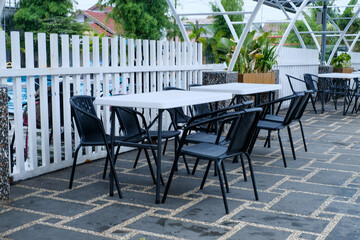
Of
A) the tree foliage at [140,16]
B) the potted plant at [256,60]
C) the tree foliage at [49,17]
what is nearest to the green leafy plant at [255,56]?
the potted plant at [256,60]

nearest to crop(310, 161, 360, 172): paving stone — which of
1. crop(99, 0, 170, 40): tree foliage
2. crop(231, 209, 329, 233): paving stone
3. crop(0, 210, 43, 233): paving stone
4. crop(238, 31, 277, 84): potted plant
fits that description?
crop(231, 209, 329, 233): paving stone

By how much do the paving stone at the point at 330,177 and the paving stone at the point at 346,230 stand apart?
1.16 meters

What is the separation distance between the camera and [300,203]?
4.25 metres

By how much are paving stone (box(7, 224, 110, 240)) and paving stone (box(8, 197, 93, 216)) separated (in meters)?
0.36

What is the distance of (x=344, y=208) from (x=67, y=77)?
3.08 metres

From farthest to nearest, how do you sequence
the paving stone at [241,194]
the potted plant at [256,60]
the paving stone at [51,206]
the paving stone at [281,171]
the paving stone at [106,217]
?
1. the potted plant at [256,60]
2. the paving stone at [281,171]
3. the paving stone at [241,194]
4. the paving stone at [51,206]
5. the paving stone at [106,217]

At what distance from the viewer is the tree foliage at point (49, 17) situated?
4094 cm

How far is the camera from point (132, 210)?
159 inches

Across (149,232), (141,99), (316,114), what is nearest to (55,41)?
(141,99)

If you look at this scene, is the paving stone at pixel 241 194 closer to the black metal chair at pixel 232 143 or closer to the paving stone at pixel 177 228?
the black metal chair at pixel 232 143

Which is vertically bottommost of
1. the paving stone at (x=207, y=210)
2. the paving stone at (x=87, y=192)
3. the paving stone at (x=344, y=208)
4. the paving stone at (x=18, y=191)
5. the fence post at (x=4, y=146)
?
the paving stone at (x=344, y=208)

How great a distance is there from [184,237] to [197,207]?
2.31 ft

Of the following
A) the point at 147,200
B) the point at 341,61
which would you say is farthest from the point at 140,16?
the point at 147,200

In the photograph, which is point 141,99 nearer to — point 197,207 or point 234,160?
point 197,207
